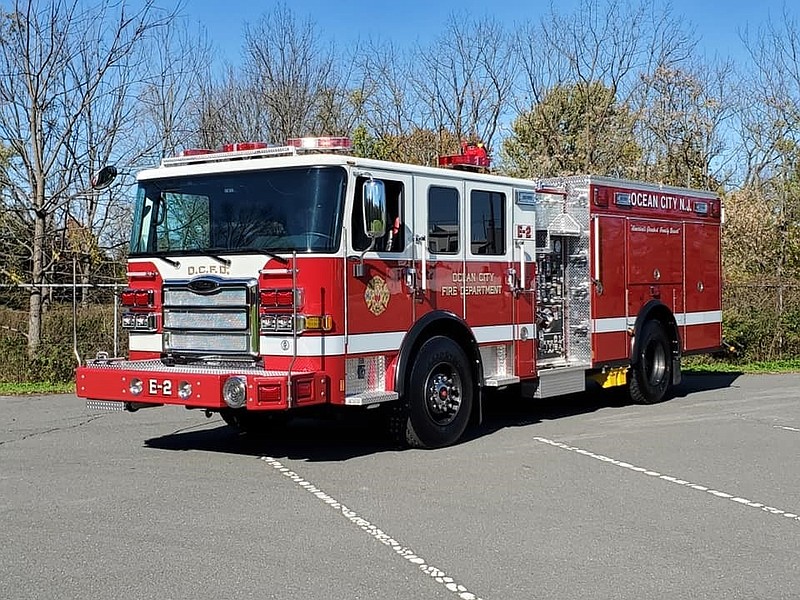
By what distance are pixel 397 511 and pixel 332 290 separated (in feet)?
6.89

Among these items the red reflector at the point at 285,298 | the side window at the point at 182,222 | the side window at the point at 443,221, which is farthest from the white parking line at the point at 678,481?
the side window at the point at 182,222

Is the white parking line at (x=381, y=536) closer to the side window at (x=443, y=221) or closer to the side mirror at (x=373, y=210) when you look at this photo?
the side mirror at (x=373, y=210)

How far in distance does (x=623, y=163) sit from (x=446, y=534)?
1864 centimetres

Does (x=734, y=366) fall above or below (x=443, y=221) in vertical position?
below

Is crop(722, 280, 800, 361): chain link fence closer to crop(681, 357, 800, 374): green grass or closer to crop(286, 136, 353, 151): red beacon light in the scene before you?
crop(681, 357, 800, 374): green grass

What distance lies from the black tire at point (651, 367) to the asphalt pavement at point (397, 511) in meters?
1.39

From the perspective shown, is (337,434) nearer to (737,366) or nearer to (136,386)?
(136,386)

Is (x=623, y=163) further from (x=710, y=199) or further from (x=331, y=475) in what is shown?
(x=331, y=475)

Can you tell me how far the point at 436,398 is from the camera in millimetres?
9719

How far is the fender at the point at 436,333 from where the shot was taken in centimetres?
926

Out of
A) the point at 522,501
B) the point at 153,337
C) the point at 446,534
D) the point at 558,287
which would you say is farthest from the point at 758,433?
the point at 153,337

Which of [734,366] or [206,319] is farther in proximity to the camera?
[734,366]

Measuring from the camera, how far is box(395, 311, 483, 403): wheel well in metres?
9.27

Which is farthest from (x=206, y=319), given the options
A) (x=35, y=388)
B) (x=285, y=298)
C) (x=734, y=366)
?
(x=734, y=366)
